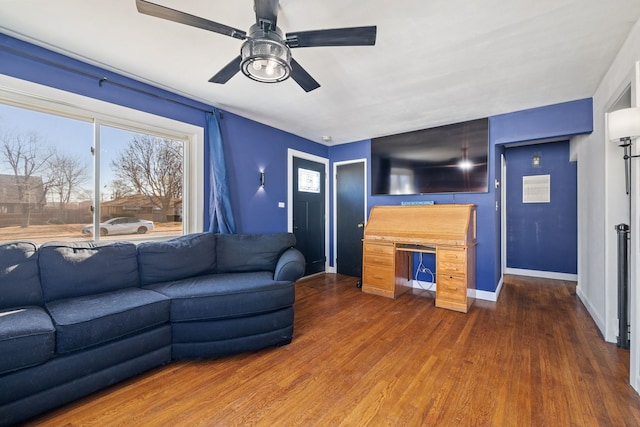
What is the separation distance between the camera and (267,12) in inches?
57.3

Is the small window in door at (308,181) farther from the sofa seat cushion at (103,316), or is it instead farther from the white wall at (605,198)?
the white wall at (605,198)

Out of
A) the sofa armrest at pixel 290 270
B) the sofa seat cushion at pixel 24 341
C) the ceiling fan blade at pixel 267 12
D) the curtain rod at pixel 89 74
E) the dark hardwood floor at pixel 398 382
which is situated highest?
the curtain rod at pixel 89 74

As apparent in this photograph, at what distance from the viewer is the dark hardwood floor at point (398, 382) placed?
5.05 ft

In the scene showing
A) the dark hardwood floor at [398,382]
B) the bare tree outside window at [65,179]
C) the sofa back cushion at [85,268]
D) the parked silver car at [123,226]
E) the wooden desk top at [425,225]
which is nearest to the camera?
the dark hardwood floor at [398,382]

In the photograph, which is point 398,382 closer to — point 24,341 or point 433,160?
point 24,341

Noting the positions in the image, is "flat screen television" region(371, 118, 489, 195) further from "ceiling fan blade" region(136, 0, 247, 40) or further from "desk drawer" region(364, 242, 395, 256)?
"ceiling fan blade" region(136, 0, 247, 40)

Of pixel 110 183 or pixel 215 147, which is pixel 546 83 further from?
pixel 110 183

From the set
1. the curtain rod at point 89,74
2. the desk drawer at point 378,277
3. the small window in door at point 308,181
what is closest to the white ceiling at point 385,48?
the curtain rod at point 89,74

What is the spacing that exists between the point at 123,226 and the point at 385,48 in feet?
9.91

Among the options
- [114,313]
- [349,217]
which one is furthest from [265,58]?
[349,217]

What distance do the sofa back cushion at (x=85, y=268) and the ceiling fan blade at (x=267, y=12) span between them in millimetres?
2185

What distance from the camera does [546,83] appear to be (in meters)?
2.65

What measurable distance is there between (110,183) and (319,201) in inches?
126

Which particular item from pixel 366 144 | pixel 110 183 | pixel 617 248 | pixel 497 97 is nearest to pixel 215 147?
pixel 110 183
